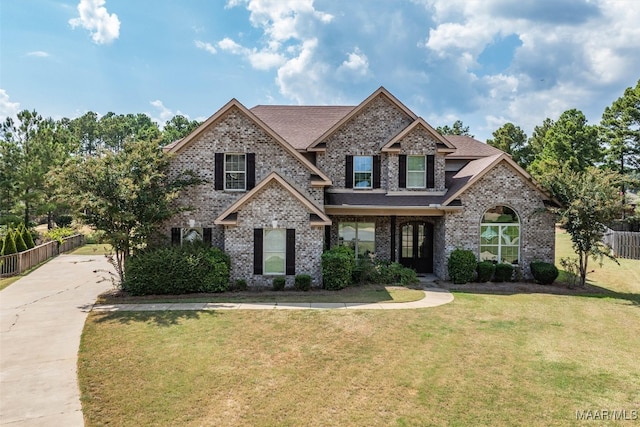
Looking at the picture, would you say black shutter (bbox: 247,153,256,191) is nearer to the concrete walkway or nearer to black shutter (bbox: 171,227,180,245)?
black shutter (bbox: 171,227,180,245)

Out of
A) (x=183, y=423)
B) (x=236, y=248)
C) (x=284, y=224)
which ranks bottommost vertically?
(x=183, y=423)

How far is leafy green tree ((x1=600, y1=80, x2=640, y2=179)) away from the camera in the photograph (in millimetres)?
39500

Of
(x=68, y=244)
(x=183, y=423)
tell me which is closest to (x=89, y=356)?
(x=183, y=423)

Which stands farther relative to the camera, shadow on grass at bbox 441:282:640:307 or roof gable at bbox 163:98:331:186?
roof gable at bbox 163:98:331:186

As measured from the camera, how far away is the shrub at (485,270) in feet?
57.0

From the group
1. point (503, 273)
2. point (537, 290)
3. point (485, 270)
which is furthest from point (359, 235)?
point (537, 290)

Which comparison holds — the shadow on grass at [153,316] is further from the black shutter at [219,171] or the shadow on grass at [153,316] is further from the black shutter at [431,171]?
the black shutter at [431,171]

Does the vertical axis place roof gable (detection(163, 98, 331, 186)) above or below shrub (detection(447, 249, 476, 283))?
above

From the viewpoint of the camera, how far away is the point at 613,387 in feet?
25.1

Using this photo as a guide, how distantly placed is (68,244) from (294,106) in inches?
783

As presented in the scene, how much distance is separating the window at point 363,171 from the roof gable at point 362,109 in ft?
5.98

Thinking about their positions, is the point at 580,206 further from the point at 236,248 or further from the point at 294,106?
the point at 294,106

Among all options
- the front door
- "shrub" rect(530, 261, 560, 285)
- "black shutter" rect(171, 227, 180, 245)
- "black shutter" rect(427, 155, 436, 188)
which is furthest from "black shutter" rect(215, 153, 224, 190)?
"shrub" rect(530, 261, 560, 285)

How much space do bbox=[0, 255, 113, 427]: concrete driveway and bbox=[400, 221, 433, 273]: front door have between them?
13.9 m
